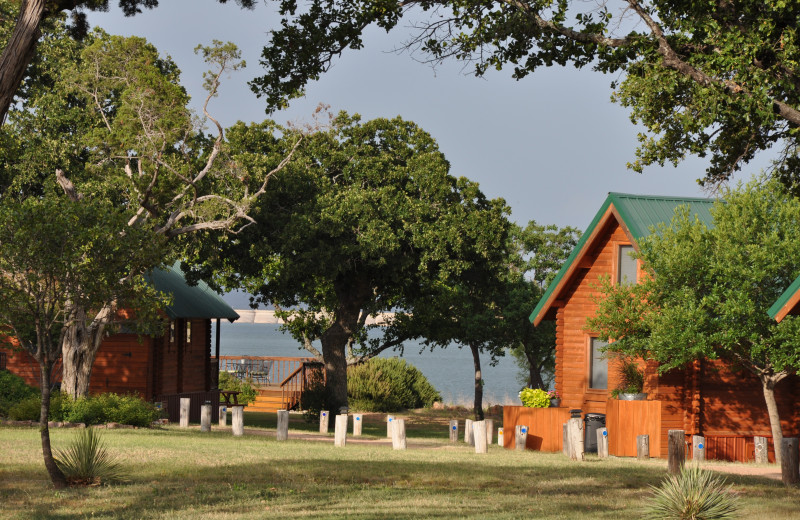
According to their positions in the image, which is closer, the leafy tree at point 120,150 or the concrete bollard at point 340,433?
the concrete bollard at point 340,433

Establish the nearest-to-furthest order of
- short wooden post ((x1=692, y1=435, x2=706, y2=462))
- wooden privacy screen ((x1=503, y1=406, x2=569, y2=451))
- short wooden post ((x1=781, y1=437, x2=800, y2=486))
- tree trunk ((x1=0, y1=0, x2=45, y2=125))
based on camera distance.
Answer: tree trunk ((x1=0, y1=0, x2=45, y2=125)) → short wooden post ((x1=781, y1=437, x2=800, y2=486)) → short wooden post ((x1=692, y1=435, x2=706, y2=462)) → wooden privacy screen ((x1=503, y1=406, x2=569, y2=451))

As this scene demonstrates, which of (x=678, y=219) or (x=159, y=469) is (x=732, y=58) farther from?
(x=159, y=469)

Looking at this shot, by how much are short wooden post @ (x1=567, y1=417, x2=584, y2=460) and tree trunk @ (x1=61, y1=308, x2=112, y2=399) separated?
14695 millimetres

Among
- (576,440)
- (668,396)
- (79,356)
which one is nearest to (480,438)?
(576,440)

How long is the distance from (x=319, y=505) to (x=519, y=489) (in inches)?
158

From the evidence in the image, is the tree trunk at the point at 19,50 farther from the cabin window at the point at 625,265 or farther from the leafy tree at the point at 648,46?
the cabin window at the point at 625,265

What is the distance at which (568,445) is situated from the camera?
21500 mm

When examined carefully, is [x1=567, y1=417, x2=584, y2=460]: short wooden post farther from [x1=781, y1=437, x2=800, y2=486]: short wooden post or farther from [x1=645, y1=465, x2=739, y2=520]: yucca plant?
[x1=645, y1=465, x2=739, y2=520]: yucca plant

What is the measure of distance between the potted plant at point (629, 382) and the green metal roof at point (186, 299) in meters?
16.9

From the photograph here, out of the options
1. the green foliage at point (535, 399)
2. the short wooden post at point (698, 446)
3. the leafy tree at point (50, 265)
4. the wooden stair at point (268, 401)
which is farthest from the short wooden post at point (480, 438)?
the wooden stair at point (268, 401)

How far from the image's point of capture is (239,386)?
43.7 metres

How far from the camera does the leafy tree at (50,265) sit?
1494 cm

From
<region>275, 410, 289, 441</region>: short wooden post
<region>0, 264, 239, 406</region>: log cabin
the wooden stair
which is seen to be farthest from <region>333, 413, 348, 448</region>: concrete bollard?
the wooden stair

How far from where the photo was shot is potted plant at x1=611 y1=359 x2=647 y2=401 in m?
24.6
